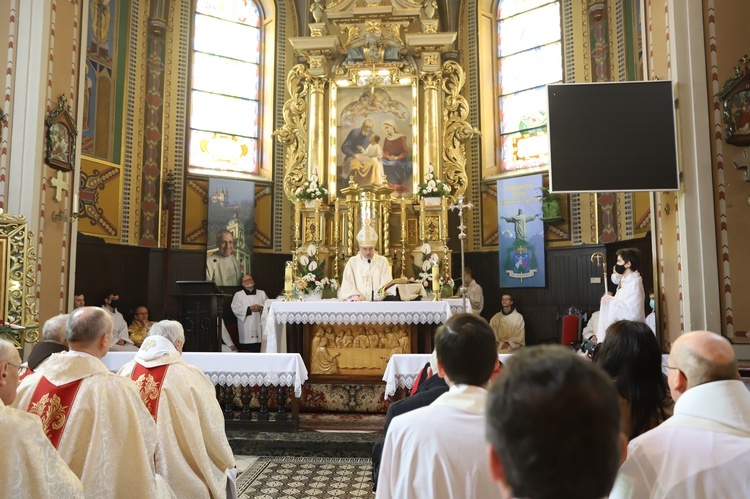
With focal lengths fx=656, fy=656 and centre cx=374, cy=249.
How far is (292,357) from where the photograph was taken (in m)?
6.47

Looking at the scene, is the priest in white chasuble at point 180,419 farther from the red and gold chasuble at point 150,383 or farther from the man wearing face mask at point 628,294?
the man wearing face mask at point 628,294

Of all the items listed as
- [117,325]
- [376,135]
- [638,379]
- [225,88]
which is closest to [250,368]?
[638,379]

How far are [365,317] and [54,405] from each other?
4.67 m

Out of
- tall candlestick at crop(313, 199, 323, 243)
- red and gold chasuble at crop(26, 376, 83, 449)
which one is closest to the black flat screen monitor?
red and gold chasuble at crop(26, 376, 83, 449)

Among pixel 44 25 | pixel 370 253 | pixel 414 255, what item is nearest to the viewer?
pixel 44 25

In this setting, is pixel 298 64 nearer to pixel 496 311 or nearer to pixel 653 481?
pixel 496 311

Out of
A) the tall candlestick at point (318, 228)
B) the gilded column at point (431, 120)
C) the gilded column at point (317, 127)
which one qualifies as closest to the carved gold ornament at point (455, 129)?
the gilded column at point (431, 120)

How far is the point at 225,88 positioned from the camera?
13383 mm

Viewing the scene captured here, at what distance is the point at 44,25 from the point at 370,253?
483 centimetres

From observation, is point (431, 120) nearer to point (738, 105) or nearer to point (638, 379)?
point (738, 105)

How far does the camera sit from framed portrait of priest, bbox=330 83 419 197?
12.0 metres

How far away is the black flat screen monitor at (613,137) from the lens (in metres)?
6.49

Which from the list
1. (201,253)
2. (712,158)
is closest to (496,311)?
(201,253)

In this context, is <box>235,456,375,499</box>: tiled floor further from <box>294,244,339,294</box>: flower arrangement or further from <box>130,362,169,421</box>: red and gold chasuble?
<box>294,244,339,294</box>: flower arrangement
